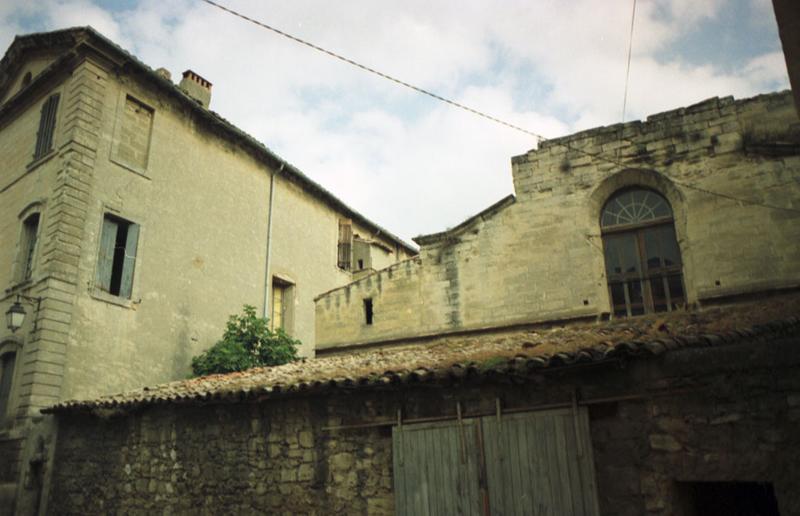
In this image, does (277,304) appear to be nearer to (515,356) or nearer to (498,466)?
(498,466)

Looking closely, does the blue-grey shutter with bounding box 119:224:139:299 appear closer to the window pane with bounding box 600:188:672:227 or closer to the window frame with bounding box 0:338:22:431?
the window frame with bounding box 0:338:22:431

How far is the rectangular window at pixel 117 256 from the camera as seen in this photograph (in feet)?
42.6

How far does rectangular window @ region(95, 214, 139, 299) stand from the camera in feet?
42.6

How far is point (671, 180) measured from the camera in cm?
1097

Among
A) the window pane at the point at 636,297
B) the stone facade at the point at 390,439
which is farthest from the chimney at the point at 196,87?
the window pane at the point at 636,297

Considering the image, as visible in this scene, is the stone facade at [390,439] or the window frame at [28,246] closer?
the stone facade at [390,439]

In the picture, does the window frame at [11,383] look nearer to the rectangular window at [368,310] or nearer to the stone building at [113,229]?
the stone building at [113,229]

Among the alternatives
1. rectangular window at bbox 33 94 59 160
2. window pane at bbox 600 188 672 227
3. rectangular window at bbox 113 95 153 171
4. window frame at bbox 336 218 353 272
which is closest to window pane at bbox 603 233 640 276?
window pane at bbox 600 188 672 227

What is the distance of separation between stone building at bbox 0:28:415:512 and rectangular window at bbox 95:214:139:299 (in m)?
0.03

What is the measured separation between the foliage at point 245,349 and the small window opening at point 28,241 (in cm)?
440

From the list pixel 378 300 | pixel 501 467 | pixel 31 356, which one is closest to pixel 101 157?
pixel 31 356

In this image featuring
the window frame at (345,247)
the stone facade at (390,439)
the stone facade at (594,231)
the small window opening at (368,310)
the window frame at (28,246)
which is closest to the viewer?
the stone facade at (390,439)

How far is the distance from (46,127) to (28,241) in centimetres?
304

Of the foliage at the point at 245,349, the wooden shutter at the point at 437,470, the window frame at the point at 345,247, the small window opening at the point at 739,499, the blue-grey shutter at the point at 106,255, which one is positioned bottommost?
the small window opening at the point at 739,499
